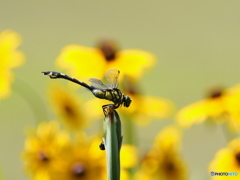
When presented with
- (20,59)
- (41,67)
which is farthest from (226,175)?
(41,67)

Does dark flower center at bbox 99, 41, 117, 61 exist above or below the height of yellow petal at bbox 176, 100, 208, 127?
above

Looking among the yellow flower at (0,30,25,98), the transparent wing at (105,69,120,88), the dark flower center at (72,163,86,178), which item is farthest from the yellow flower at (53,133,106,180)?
the transparent wing at (105,69,120,88)

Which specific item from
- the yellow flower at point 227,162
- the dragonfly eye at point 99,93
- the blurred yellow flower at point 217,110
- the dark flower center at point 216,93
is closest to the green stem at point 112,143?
the dragonfly eye at point 99,93

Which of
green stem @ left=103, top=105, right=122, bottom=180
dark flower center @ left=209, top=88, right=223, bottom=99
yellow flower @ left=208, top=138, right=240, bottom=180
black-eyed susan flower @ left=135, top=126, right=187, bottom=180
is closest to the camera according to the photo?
green stem @ left=103, top=105, right=122, bottom=180

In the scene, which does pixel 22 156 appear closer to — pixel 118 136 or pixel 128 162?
pixel 128 162

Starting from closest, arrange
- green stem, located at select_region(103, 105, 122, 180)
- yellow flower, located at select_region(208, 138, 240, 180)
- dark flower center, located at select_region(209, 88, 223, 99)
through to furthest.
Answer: green stem, located at select_region(103, 105, 122, 180)
yellow flower, located at select_region(208, 138, 240, 180)
dark flower center, located at select_region(209, 88, 223, 99)

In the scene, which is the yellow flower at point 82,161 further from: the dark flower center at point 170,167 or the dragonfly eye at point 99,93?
the dragonfly eye at point 99,93

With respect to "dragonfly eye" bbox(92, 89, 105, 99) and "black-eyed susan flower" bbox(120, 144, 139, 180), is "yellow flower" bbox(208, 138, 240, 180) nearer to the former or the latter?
"black-eyed susan flower" bbox(120, 144, 139, 180)

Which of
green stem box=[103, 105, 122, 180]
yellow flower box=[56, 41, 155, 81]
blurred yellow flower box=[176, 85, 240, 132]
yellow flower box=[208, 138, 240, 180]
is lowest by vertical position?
green stem box=[103, 105, 122, 180]
